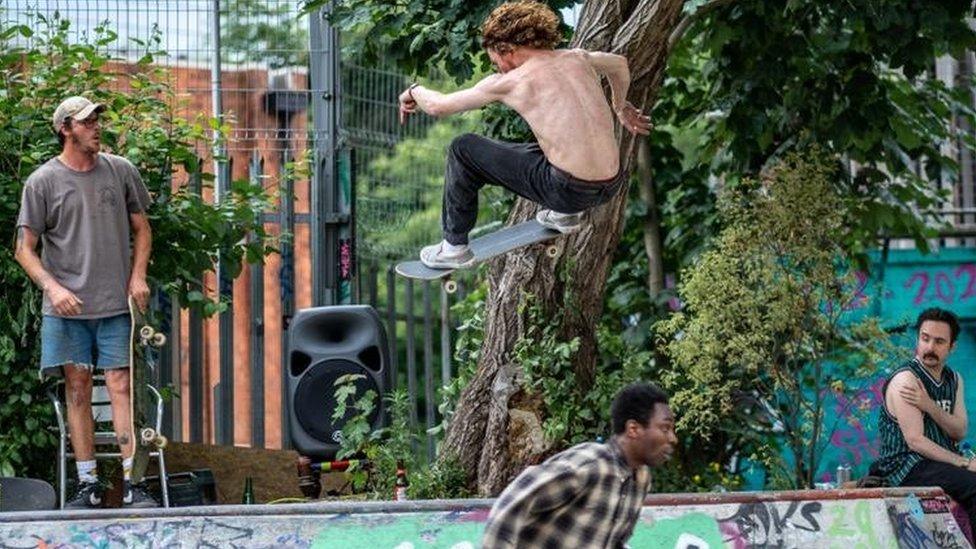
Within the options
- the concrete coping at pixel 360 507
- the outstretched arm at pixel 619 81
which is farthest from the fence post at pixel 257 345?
the outstretched arm at pixel 619 81

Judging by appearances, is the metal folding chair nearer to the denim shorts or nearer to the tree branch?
the denim shorts

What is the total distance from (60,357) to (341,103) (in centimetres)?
364

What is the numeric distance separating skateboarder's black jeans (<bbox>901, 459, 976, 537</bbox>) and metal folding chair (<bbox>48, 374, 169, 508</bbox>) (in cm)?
368

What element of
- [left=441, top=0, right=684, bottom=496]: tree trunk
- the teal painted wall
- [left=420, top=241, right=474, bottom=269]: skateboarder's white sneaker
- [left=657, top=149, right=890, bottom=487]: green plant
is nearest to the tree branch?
[left=441, top=0, right=684, bottom=496]: tree trunk

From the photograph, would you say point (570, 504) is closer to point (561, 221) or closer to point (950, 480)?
point (561, 221)

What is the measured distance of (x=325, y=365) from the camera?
10.4m

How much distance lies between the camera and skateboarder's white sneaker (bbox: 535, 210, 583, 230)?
8.12 metres

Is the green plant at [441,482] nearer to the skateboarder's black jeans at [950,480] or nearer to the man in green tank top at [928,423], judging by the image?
the man in green tank top at [928,423]

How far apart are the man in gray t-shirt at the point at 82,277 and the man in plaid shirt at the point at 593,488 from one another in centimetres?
360

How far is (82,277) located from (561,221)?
7.70ft

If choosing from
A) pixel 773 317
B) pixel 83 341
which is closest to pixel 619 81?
pixel 83 341

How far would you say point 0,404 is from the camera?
9.62 m

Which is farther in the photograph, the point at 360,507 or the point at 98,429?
the point at 98,429

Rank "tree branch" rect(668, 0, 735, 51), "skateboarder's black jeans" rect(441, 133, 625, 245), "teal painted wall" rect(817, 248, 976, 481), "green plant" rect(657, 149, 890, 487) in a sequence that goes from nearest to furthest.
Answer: "skateboarder's black jeans" rect(441, 133, 625, 245) → "tree branch" rect(668, 0, 735, 51) → "green plant" rect(657, 149, 890, 487) → "teal painted wall" rect(817, 248, 976, 481)
